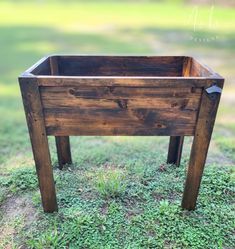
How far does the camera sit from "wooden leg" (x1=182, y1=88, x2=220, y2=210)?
1866 mm

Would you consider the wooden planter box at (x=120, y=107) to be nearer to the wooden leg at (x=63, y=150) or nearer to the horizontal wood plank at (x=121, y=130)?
the horizontal wood plank at (x=121, y=130)

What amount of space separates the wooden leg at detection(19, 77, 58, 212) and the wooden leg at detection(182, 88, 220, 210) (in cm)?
96

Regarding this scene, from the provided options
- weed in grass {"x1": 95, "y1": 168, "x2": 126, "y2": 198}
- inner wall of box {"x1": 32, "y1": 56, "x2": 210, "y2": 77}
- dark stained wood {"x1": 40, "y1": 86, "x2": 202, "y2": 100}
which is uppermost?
dark stained wood {"x1": 40, "y1": 86, "x2": 202, "y2": 100}

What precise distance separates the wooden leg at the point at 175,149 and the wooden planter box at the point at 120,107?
1.95ft

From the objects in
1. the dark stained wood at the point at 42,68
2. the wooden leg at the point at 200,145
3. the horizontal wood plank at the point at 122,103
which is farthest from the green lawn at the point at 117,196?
the dark stained wood at the point at 42,68

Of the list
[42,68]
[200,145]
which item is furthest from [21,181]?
[200,145]

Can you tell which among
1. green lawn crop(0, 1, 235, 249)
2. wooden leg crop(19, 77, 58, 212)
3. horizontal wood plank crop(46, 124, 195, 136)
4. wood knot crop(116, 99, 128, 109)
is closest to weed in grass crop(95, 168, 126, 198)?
green lawn crop(0, 1, 235, 249)

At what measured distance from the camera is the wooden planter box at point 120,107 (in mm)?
1812

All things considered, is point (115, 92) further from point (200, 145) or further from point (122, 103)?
point (200, 145)

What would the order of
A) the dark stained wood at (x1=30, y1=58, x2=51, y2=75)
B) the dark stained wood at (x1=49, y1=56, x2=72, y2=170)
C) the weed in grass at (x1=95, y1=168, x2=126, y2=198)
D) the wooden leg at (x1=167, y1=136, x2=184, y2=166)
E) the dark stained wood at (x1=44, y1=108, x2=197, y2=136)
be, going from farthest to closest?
the wooden leg at (x1=167, y1=136, x2=184, y2=166), the dark stained wood at (x1=49, y1=56, x2=72, y2=170), the weed in grass at (x1=95, y1=168, x2=126, y2=198), the dark stained wood at (x1=30, y1=58, x2=51, y2=75), the dark stained wood at (x1=44, y1=108, x2=197, y2=136)

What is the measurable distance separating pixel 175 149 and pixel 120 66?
899 mm

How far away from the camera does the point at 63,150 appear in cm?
279

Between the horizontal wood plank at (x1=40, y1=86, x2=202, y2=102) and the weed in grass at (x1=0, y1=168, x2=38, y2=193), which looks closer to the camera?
the horizontal wood plank at (x1=40, y1=86, x2=202, y2=102)

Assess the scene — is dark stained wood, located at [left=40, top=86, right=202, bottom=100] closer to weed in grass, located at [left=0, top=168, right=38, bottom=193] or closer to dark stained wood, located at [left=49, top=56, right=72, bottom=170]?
dark stained wood, located at [left=49, top=56, right=72, bottom=170]
